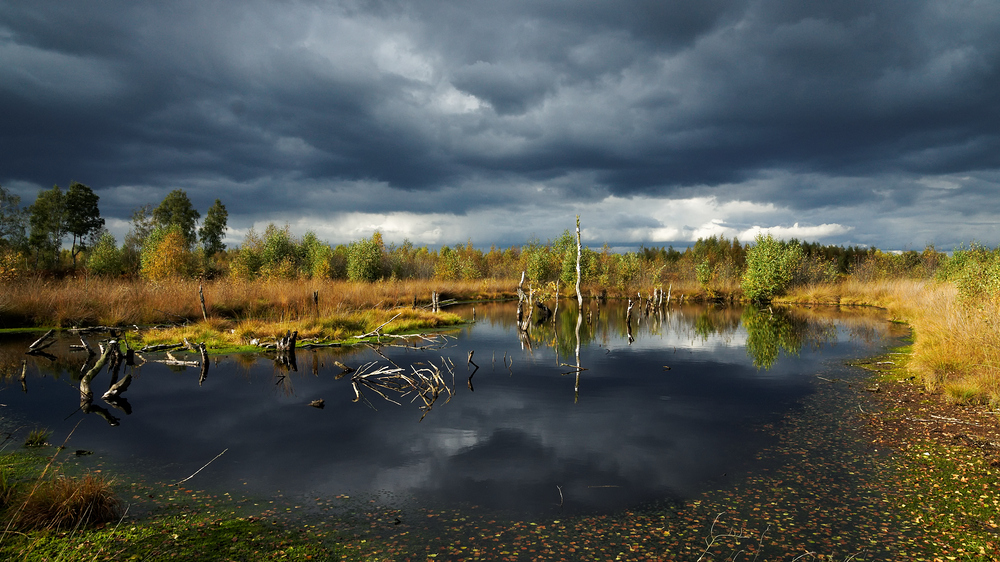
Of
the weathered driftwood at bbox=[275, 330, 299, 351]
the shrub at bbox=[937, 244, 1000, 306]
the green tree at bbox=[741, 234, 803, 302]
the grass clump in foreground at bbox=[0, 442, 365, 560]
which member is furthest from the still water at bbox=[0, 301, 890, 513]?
the green tree at bbox=[741, 234, 803, 302]

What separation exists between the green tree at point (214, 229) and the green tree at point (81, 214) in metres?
12.6

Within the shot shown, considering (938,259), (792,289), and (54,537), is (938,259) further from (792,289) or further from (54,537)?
(54,537)

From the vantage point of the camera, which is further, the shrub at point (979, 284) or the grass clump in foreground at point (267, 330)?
the grass clump in foreground at point (267, 330)

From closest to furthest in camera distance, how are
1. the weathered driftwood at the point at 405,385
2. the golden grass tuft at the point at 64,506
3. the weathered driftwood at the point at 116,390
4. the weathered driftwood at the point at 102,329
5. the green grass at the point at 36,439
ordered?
the golden grass tuft at the point at 64,506 < the green grass at the point at 36,439 < the weathered driftwood at the point at 116,390 < the weathered driftwood at the point at 405,385 < the weathered driftwood at the point at 102,329

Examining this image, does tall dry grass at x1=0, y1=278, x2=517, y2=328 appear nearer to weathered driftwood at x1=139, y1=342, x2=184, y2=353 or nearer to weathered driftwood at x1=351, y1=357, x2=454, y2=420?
weathered driftwood at x1=139, y1=342, x2=184, y2=353

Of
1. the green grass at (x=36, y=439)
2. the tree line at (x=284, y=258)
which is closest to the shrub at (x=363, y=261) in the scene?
the tree line at (x=284, y=258)

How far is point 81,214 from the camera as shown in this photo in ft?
213

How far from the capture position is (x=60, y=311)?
26.2m

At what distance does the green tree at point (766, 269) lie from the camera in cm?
4959

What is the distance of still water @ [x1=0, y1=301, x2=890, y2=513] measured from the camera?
8.35 metres

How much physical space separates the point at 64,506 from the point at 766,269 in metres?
53.9

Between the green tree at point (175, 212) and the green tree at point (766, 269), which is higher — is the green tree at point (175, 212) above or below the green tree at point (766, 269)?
above

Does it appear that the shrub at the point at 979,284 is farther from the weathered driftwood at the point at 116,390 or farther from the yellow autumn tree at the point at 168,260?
the yellow autumn tree at the point at 168,260

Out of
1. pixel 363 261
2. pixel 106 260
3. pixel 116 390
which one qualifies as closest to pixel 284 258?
pixel 363 261
